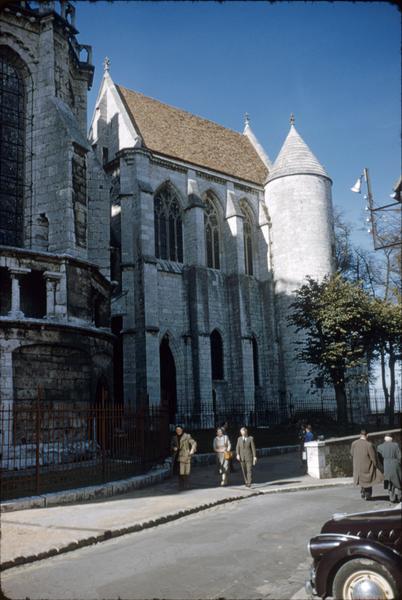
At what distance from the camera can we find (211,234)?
3158cm

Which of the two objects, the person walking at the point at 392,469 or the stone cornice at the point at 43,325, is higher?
the stone cornice at the point at 43,325

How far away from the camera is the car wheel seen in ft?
14.1

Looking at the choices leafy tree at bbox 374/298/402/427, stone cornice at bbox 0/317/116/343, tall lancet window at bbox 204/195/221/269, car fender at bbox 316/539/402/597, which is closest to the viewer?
car fender at bbox 316/539/402/597

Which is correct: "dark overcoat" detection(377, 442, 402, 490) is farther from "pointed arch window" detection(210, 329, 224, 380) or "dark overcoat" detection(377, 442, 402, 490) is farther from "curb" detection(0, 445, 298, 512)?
"pointed arch window" detection(210, 329, 224, 380)

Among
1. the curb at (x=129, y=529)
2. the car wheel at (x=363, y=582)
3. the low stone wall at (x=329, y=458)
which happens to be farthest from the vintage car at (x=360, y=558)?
the low stone wall at (x=329, y=458)

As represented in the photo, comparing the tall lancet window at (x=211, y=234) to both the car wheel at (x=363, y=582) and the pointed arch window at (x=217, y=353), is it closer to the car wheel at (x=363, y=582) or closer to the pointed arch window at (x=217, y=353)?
the pointed arch window at (x=217, y=353)

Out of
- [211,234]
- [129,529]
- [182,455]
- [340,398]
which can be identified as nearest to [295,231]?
[211,234]

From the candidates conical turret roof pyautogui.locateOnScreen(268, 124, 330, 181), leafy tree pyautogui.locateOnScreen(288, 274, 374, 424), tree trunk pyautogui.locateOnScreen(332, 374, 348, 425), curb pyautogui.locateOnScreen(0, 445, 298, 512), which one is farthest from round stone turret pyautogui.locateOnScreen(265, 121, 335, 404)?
curb pyautogui.locateOnScreen(0, 445, 298, 512)

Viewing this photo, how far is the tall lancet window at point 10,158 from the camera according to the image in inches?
755

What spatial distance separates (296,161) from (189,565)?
29.8 meters

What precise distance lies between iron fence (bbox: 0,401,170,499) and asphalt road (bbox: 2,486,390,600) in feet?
12.3

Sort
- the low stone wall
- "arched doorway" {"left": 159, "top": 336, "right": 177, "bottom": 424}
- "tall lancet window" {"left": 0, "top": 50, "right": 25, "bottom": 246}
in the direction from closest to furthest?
the low stone wall, "tall lancet window" {"left": 0, "top": 50, "right": 25, "bottom": 246}, "arched doorway" {"left": 159, "top": 336, "right": 177, "bottom": 424}

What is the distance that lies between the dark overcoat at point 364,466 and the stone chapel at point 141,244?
320 inches

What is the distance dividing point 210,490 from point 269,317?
20.4 metres
